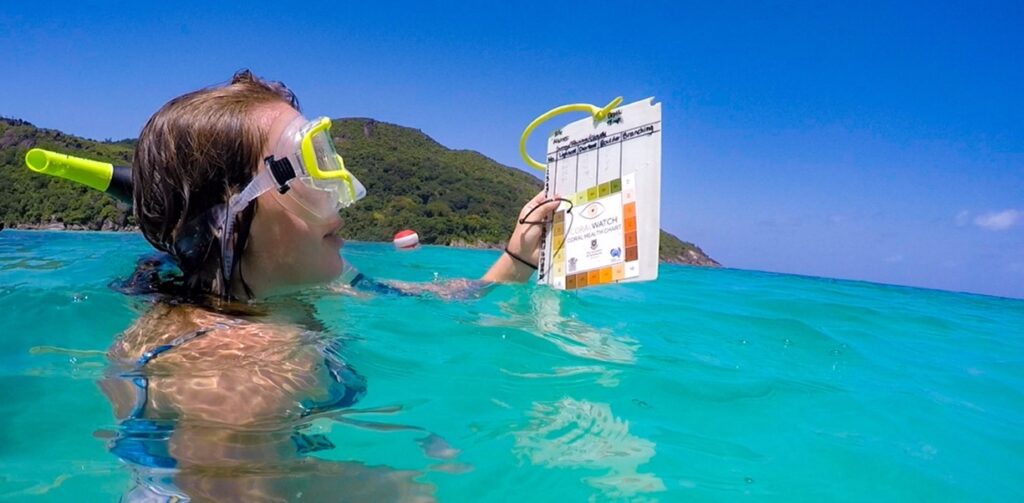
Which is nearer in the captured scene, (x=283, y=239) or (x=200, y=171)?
(x=200, y=171)

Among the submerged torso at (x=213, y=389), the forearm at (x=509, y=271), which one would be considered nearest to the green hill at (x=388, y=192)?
the forearm at (x=509, y=271)

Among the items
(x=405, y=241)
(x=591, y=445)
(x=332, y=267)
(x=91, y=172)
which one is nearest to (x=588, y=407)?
(x=591, y=445)

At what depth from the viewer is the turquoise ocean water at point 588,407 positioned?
188 cm

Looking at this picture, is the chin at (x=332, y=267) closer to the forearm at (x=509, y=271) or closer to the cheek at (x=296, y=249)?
the cheek at (x=296, y=249)

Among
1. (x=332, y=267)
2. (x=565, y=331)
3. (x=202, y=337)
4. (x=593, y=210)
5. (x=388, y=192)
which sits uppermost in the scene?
(x=388, y=192)

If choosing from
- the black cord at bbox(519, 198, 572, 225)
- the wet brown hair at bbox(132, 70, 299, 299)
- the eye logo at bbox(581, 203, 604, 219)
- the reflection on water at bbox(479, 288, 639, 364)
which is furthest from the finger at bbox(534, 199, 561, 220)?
the wet brown hair at bbox(132, 70, 299, 299)

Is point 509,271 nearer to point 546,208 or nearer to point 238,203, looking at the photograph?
point 546,208

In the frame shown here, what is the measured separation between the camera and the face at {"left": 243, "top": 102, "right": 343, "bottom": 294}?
206 cm

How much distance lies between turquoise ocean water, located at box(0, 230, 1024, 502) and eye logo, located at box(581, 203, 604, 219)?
2.58 ft

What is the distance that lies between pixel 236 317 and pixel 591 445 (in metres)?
1.32

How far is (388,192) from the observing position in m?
72.4

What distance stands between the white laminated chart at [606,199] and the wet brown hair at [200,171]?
2053mm

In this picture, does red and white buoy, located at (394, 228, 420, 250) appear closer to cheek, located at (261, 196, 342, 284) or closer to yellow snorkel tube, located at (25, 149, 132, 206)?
yellow snorkel tube, located at (25, 149, 132, 206)

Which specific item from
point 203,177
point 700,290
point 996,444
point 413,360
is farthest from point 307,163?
point 700,290
